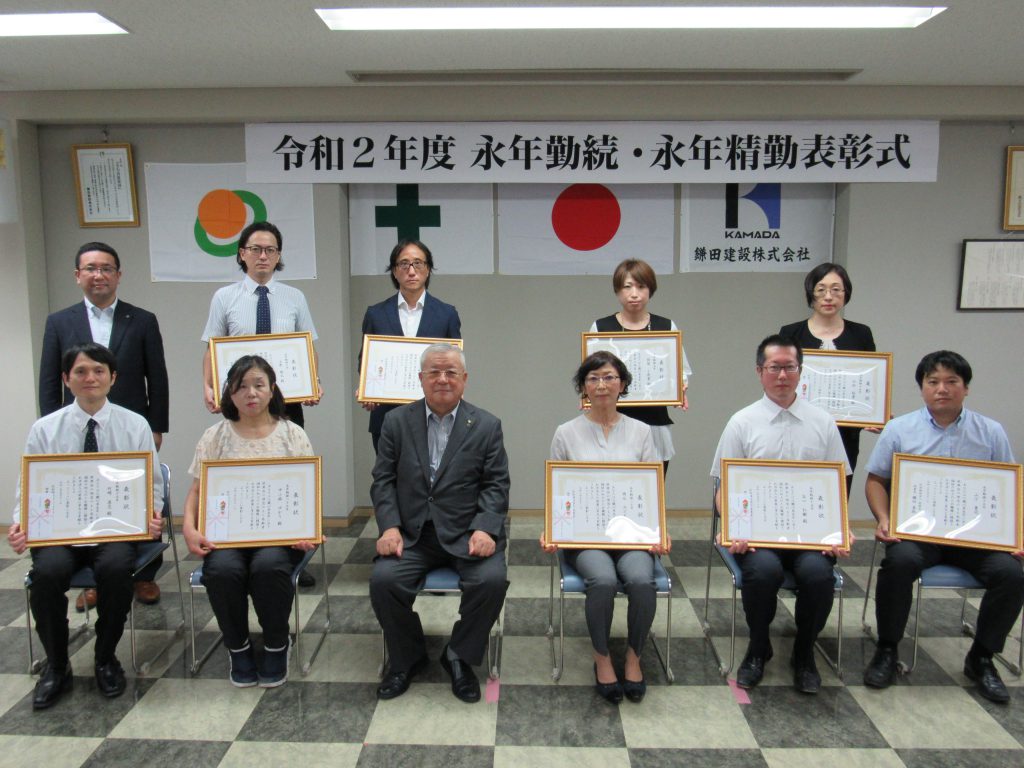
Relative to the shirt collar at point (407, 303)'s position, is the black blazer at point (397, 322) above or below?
below

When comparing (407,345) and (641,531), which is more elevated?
(407,345)

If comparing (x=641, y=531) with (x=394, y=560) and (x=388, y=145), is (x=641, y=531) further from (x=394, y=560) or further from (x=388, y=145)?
(x=388, y=145)

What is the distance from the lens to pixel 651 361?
3.38 meters

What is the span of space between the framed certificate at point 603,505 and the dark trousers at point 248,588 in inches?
41.2

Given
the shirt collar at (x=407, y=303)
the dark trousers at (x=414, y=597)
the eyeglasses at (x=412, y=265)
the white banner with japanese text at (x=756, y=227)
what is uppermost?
the white banner with japanese text at (x=756, y=227)

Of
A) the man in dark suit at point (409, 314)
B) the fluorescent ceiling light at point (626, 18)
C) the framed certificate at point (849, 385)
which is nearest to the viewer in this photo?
the fluorescent ceiling light at point (626, 18)

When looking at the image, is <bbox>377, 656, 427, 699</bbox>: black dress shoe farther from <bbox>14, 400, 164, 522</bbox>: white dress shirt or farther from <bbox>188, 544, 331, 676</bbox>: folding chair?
<bbox>14, 400, 164, 522</bbox>: white dress shirt

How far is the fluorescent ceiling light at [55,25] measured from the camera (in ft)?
10.3

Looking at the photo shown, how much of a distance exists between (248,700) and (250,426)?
1.06 m

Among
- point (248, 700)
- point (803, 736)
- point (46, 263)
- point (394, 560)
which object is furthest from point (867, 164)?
point (46, 263)

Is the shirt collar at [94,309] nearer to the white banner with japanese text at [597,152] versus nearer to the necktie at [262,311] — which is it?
the necktie at [262,311]

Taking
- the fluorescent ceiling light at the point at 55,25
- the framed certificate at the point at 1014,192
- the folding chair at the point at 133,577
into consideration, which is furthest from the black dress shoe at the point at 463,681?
the framed certificate at the point at 1014,192

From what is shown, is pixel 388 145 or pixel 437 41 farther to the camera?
pixel 388 145

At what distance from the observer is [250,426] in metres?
2.96
